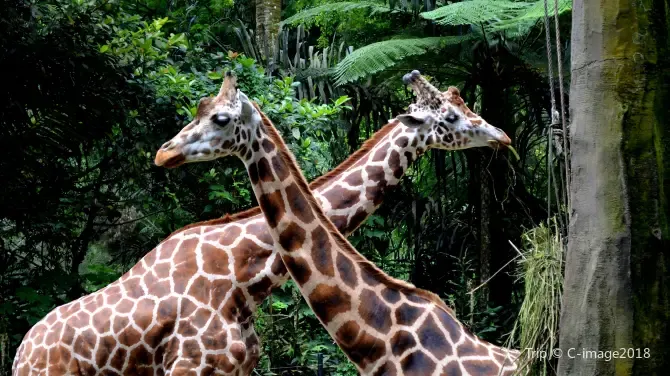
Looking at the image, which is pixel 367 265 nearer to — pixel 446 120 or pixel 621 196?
pixel 621 196

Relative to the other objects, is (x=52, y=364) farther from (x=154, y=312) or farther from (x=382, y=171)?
(x=382, y=171)

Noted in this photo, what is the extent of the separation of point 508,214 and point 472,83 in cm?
153

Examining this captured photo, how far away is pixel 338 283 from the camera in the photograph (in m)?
4.08

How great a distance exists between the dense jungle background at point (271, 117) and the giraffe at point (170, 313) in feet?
8.62

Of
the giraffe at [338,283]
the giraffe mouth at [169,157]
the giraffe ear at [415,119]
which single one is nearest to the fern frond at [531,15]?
the giraffe ear at [415,119]

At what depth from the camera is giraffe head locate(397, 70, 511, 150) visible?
572 centimetres

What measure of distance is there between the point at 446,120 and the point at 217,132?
189cm

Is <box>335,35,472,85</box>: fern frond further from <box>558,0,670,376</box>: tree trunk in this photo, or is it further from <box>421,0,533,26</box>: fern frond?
<box>558,0,670,376</box>: tree trunk

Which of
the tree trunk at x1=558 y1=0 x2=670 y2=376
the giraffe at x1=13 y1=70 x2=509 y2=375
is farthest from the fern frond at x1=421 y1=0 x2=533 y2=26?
the tree trunk at x1=558 y1=0 x2=670 y2=376

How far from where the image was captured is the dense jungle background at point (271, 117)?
8.23m

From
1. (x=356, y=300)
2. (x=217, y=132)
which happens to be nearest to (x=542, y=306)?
(x=356, y=300)

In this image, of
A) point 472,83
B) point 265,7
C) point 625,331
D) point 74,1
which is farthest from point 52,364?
point 265,7

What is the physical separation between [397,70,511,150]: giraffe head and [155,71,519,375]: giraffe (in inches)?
61.0

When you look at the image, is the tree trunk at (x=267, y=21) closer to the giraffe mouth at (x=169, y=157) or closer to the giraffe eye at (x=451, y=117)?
the giraffe eye at (x=451, y=117)
